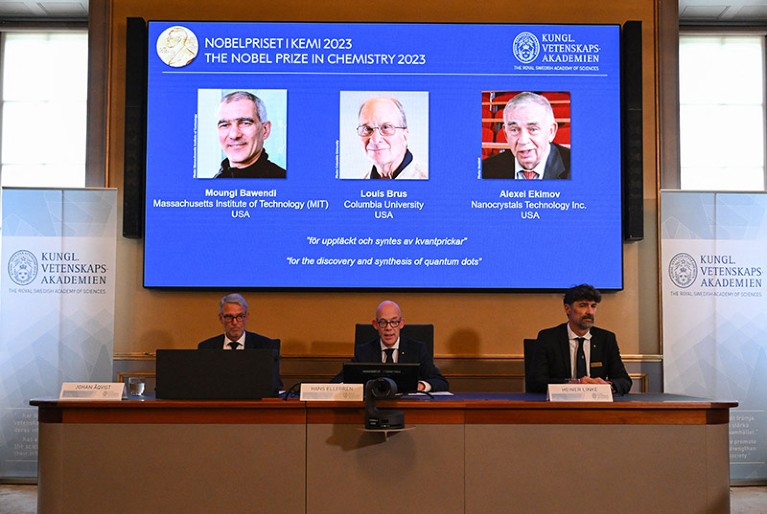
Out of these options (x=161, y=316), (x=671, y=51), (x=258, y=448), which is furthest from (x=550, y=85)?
(x=258, y=448)

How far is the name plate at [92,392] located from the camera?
346 cm

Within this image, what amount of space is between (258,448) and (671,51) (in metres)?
4.21

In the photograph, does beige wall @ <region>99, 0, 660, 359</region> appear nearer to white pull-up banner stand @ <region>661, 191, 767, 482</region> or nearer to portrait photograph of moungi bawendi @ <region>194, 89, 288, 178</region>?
white pull-up banner stand @ <region>661, 191, 767, 482</region>

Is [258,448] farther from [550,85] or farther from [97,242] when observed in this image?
[550,85]

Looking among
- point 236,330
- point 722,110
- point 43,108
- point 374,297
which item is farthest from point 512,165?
point 43,108

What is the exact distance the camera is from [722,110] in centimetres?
696

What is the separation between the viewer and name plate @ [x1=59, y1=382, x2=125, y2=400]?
11.3 feet

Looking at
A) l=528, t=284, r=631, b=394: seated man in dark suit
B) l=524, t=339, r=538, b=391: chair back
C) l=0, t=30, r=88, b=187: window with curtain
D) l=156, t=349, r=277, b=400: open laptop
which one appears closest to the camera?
l=156, t=349, r=277, b=400: open laptop

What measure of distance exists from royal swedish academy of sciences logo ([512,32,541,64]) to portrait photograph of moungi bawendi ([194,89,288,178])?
1578 millimetres

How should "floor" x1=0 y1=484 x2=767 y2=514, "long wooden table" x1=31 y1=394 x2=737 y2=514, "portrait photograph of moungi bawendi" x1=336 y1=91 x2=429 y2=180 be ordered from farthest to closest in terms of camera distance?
"portrait photograph of moungi bawendi" x1=336 y1=91 x2=429 y2=180 < "floor" x1=0 y1=484 x2=767 y2=514 < "long wooden table" x1=31 y1=394 x2=737 y2=514

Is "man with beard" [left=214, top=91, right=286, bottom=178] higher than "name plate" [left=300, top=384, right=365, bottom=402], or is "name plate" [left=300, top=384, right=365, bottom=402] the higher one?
"man with beard" [left=214, top=91, right=286, bottom=178]

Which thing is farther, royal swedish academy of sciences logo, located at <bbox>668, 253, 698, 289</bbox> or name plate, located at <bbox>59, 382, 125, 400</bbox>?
royal swedish academy of sciences logo, located at <bbox>668, 253, 698, 289</bbox>

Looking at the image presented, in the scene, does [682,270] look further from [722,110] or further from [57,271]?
[57,271]

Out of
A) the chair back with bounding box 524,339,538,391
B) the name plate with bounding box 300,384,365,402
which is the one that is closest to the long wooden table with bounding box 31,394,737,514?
the name plate with bounding box 300,384,365,402
